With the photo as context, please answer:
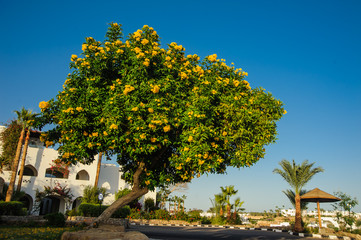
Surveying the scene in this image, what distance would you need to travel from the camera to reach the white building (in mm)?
33219

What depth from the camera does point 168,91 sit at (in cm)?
1132

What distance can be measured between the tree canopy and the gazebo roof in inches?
644

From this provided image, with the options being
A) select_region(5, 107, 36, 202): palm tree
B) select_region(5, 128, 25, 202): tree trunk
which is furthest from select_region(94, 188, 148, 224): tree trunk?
select_region(5, 128, 25, 202): tree trunk

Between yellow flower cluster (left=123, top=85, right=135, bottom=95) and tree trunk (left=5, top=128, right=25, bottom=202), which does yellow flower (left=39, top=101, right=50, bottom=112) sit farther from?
tree trunk (left=5, top=128, right=25, bottom=202)

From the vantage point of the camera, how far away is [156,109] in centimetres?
1034

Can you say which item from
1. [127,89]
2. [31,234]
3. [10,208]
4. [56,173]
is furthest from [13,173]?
[127,89]

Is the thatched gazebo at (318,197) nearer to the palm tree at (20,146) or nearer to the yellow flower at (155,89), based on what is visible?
the yellow flower at (155,89)

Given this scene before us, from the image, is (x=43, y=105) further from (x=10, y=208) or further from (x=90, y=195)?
(x=90, y=195)

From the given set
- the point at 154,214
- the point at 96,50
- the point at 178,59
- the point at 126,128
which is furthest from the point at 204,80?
the point at 154,214

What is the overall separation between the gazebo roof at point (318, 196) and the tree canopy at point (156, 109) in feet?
53.7

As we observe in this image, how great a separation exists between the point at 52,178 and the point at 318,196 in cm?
2840

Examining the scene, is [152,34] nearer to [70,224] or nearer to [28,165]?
[70,224]

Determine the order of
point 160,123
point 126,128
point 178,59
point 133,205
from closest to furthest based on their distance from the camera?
point 160,123 < point 126,128 < point 178,59 < point 133,205

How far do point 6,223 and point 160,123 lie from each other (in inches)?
580
